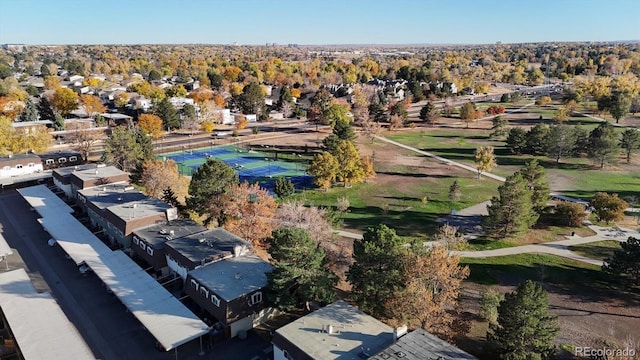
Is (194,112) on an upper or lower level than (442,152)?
upper

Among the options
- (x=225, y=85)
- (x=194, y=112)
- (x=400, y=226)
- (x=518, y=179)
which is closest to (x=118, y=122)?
(x=194, y=112)

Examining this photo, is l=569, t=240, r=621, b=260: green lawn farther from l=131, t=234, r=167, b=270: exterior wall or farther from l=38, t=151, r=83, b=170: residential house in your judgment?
l=38, t=151, r=83, b=170: residential house

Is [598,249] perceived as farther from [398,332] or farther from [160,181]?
[160,181]

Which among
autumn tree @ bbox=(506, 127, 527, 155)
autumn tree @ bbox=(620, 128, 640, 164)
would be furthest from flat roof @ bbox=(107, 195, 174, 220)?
autumn tree @ bbox=(620, 128, 640, 164)

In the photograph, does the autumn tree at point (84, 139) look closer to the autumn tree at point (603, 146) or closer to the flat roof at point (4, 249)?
the flat roof at point (4, 249)

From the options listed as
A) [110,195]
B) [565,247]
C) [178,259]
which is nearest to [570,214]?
[565,247]

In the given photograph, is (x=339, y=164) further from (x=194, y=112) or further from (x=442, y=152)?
(x=194, y=112)
